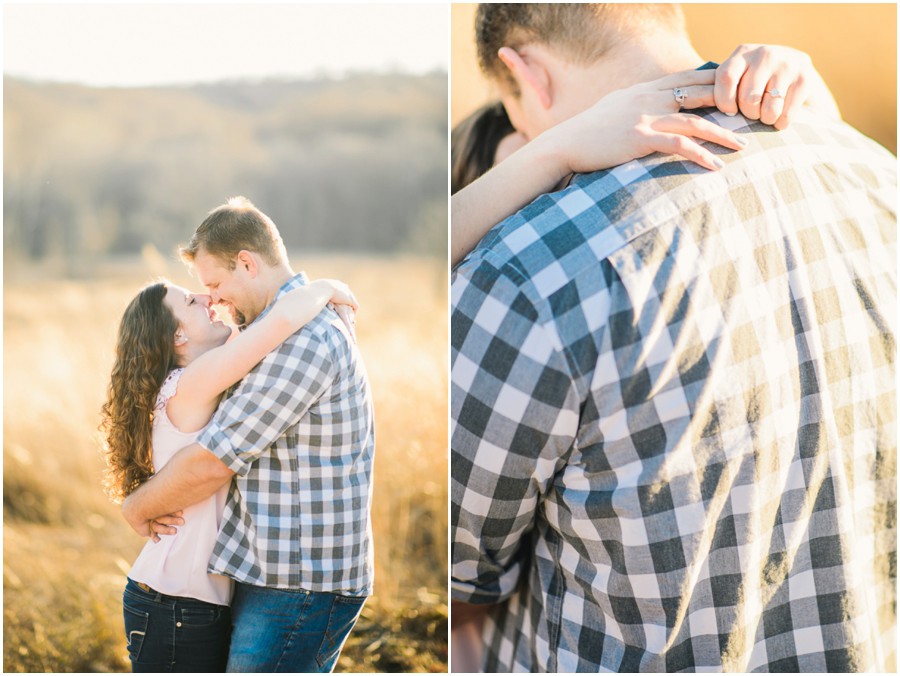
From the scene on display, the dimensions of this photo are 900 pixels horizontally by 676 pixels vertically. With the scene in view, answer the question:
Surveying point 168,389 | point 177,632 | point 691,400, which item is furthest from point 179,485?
point 691,400

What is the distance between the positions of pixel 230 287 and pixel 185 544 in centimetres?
58

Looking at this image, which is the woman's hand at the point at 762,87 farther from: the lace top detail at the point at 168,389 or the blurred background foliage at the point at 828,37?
the blurred background foliage at the point at 828,37

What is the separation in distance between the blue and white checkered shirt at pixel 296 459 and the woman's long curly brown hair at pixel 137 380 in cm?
18

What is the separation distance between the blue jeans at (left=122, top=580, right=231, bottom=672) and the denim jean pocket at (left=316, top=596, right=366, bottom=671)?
220 mm

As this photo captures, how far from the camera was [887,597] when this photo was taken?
1.56 metres

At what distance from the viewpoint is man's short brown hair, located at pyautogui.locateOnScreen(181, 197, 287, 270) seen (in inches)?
66.9

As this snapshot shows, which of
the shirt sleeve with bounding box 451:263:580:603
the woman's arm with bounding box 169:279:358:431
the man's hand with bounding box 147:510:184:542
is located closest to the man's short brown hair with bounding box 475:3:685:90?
the shirt sleeve with bounding box 451:263:580:603

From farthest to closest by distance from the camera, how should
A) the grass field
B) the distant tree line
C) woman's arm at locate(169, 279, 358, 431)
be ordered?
the distant tree line → the grass field → woman's arm at locate(169, 279, 358, 431)

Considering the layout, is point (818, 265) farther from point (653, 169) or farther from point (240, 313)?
point (240, 313)

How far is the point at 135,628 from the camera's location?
5.65 ft

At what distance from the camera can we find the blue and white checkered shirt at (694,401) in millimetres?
1235

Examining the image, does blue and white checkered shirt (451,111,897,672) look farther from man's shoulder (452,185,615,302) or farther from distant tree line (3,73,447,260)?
distant tree line (3,73,447,260)

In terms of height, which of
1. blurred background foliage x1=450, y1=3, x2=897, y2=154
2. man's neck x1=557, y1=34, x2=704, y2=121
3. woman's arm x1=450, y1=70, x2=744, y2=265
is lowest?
woman's arm x1=450, y1=70, x2=744, y2=265

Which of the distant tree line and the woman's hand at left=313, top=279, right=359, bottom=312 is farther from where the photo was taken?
the distant tree line
